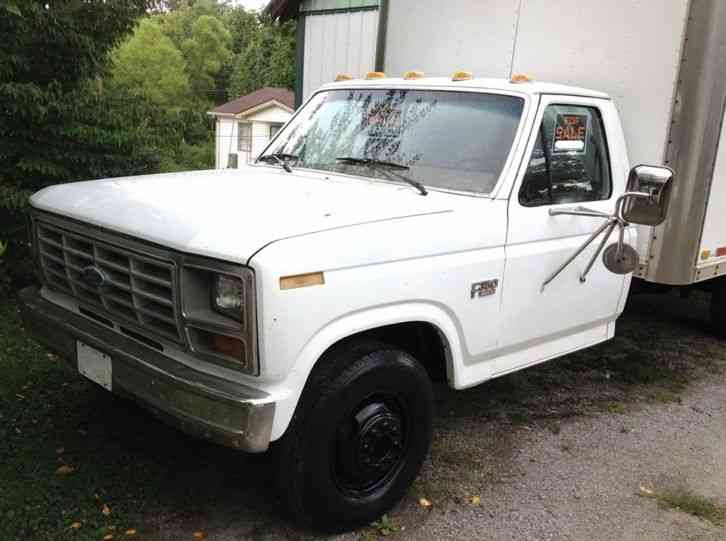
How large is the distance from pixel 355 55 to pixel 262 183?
15.1 feet

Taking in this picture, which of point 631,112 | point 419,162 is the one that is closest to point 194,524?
point 419,162

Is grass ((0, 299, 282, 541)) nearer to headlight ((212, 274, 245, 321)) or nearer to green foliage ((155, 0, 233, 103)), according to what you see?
headlight ((212, 274, 245, 321))

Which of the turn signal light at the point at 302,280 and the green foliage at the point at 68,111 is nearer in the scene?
the turn signal light at the point at 302,280

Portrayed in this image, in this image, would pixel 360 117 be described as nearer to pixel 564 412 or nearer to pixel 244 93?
pixel 564 412

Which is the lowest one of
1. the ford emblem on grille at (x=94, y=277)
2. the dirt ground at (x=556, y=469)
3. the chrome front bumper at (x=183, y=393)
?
the dirt ground at (x=556, y=469)

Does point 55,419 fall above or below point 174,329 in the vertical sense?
below

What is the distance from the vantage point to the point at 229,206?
3.15 meters

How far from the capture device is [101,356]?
127 inches

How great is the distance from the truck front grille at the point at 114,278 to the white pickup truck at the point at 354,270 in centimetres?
1

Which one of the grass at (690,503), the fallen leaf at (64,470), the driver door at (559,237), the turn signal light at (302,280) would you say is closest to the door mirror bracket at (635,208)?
the driver door at (559,237)

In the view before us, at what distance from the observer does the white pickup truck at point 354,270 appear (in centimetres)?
281

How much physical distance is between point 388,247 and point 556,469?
1789mm

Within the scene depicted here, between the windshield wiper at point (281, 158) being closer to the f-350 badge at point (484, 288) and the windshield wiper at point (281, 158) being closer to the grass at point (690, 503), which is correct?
the f-350 badge at point (484, 288)

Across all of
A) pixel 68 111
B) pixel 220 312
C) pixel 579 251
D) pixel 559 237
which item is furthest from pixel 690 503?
pixel 68 111
